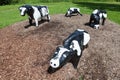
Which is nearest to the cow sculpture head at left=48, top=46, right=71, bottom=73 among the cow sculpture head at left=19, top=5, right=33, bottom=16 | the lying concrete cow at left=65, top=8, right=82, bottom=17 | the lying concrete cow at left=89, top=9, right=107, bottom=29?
the cow sculpture head at left=19, top=5, right=33, bottom=16

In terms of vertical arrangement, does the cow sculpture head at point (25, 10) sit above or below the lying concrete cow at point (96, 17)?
above

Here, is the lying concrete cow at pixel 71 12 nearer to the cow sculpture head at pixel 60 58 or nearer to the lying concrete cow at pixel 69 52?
the lying concrete cow at pixel 69 52

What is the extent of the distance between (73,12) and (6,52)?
8.59 metres

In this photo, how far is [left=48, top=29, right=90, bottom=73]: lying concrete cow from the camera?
10.00 m

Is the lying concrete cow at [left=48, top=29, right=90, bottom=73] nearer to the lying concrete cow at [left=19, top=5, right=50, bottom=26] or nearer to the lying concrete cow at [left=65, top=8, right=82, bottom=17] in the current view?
the lying concrete cow at [left=19, top=5, right=50, bottom=26]

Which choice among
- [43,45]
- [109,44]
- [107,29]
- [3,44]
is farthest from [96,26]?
[3,44]

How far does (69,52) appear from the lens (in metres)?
10.7

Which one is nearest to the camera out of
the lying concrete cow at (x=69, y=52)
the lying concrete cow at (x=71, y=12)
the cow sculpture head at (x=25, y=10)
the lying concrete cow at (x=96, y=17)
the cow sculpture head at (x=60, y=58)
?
the cow sculpture head at (x=60, y=58)

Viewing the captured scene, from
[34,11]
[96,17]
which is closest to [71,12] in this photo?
[96,17]

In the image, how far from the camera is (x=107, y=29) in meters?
17.0

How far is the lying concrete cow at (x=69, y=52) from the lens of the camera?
32.8 ft

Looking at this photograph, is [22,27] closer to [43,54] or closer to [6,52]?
[6,52]

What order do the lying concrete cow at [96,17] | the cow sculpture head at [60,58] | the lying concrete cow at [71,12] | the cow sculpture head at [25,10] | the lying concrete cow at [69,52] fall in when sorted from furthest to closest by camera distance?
the lying concrete cow at [71,12], the lying concrete cow at [96,17], the cow sculpture head at [25,10], the lying concrete cow at [69,52], the cow sculpture head at [60,58]

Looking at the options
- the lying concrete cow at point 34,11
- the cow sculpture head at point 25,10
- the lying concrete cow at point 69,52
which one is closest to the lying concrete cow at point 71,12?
the lying concrete cow at point 34,11
